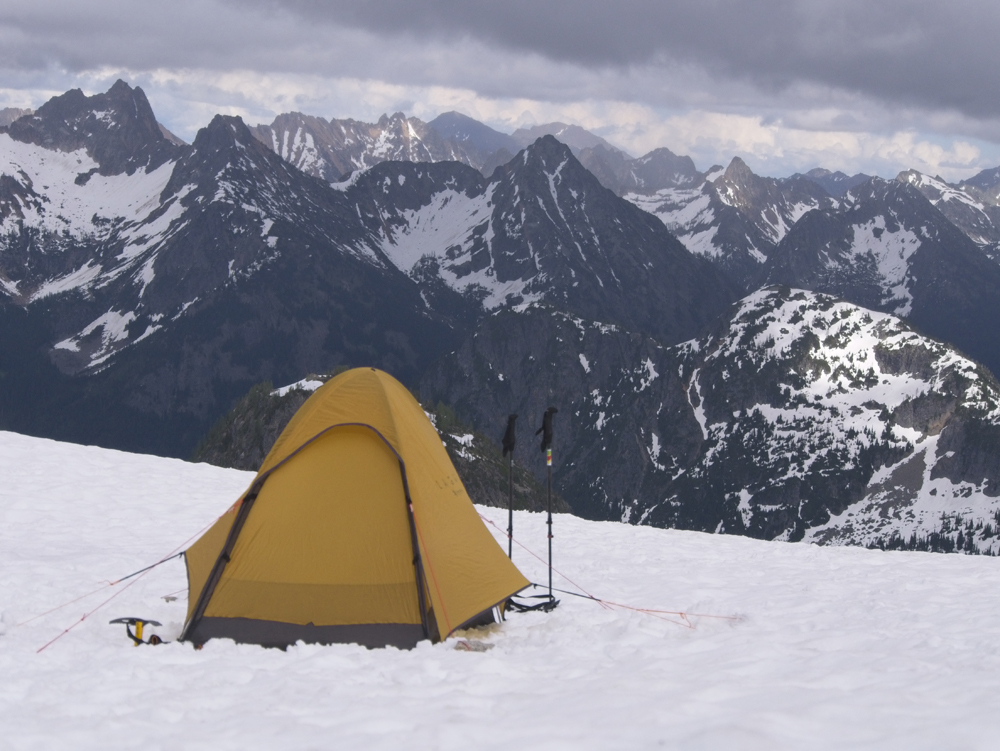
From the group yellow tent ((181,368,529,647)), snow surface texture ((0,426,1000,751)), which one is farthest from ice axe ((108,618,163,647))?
yellow tent ((181,368,529,647))

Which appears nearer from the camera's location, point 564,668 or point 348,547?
point 564,668

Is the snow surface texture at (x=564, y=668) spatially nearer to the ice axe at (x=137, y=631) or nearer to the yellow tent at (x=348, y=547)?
the ice axe at (x=137, y=631)

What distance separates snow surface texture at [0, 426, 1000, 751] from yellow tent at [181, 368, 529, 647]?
692 millimetres

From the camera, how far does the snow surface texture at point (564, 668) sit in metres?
10.3

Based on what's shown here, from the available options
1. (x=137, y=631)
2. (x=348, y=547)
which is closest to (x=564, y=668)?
(x=348, y=547)

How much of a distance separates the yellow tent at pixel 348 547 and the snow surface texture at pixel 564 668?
2.27ft

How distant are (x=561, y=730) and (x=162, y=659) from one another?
748cm

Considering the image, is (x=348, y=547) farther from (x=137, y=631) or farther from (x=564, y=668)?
(x=564, y=668)

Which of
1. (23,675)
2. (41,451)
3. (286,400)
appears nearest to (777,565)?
(23,675)

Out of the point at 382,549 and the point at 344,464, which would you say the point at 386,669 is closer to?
the point at 382,549

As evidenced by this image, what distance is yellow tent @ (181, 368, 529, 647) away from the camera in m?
15.8

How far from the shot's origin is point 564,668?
560 inches

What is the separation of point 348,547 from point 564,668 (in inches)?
189

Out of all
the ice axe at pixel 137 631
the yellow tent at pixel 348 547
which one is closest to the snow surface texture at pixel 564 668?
the ice axe at pixel 137 631
